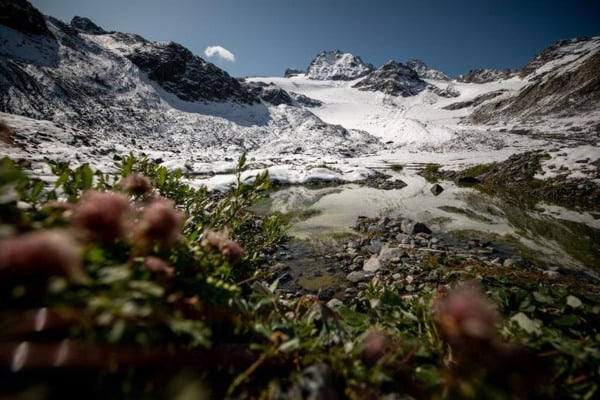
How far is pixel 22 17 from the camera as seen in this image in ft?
139

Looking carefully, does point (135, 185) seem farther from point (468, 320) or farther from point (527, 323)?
point (527, 323)

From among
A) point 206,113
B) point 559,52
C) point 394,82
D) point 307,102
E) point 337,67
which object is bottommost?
point 206,113

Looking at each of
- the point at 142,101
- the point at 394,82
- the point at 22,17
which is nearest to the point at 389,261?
the point at 142,101

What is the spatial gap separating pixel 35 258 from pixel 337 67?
594 ft

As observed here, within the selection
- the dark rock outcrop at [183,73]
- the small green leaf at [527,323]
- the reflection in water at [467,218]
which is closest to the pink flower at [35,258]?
the small green leaf at [527,323]

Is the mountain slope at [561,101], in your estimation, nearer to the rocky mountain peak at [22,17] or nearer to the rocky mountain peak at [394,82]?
the rocky mountain peak at [394,82]

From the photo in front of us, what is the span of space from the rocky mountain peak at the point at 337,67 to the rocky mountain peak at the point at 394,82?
27462 mm

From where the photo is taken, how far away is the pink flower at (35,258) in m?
0.63

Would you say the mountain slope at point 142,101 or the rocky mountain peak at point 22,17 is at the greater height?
the rocky mountain peak at point 22,17

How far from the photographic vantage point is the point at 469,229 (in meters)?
9.79

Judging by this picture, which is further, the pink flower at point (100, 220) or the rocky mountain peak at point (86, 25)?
the rocky mountain peak at point (86, 25)

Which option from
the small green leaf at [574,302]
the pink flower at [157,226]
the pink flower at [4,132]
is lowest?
the small green leaf at [574,302]

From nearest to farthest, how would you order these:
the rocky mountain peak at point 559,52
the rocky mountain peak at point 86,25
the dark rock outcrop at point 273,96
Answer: the dark rock outcrop at point 273,96 < the rocky mountain peak at point 86,25 < the rocky mountain peak at point 559,52

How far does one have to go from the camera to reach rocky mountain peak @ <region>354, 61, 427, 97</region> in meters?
114
